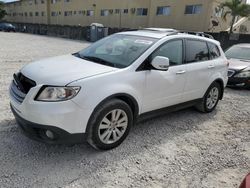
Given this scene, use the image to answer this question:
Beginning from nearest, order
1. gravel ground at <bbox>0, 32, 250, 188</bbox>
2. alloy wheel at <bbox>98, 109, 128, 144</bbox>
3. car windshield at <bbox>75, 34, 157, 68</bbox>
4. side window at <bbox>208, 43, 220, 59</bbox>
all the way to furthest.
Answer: gravel ground at <bbox>0, 32, 250, 188</bbox> → alloy wheel at <bbox>98, 109, 128, 144</bbox> → car windshield at <bbox>75, 34, 157, 68</bbox> → side window at <bbox>208, 43, 220, 59</bbox>

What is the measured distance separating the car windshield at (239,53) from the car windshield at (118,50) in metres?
5.77

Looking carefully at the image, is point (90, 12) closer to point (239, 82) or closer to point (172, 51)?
point (239, 82)

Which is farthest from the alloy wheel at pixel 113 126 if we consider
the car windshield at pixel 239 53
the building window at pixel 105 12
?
the building window at pixel 105 12

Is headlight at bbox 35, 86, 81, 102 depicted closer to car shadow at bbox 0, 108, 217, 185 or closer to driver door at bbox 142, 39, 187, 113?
car shadow at bbox 0, 108, 217, 185

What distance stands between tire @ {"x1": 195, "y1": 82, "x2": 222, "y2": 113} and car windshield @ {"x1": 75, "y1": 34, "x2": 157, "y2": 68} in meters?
1.90

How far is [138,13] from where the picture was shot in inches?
1248

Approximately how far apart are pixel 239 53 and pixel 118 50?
6.44 m

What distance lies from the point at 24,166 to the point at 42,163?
0.70 ft

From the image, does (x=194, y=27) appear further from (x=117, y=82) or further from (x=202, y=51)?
(x=117, y=82)

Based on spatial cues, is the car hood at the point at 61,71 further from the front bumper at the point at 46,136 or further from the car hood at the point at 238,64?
the car hood at the point at 238,64

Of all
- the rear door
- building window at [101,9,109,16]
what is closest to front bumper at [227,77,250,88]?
the rear door

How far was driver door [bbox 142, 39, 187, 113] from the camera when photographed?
3.85 meters

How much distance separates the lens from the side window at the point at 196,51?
4.54 m

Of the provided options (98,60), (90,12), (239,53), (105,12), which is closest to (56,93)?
(98,60)
